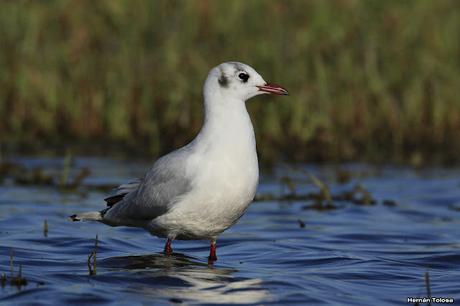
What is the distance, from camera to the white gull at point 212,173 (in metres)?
7.47

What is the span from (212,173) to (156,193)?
0.68 metres

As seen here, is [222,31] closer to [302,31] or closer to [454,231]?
[302,31]

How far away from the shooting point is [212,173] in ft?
24.4

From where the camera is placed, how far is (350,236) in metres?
9.88

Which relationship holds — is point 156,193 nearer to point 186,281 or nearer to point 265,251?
point 186,281

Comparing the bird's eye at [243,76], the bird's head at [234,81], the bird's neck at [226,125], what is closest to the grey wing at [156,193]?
the bird's neck at [226,125]

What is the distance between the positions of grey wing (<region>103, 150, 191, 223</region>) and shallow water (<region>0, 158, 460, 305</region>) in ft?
1.19

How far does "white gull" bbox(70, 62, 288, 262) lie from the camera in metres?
7.47

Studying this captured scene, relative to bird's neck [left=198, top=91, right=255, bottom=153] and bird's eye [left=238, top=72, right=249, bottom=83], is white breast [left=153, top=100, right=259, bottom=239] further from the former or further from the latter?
bird's eye [left=238, top=72, right=249, bottom=83]

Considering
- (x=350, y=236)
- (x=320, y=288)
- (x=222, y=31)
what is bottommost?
(x=320, y=288)

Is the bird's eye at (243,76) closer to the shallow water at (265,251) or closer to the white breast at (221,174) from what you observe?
the white breast at (221,174)

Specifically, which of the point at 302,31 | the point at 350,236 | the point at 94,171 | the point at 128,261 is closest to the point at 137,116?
the point at 94,171

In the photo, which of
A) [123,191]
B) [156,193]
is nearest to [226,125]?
[156,193]

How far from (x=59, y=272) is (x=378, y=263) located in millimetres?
2495
